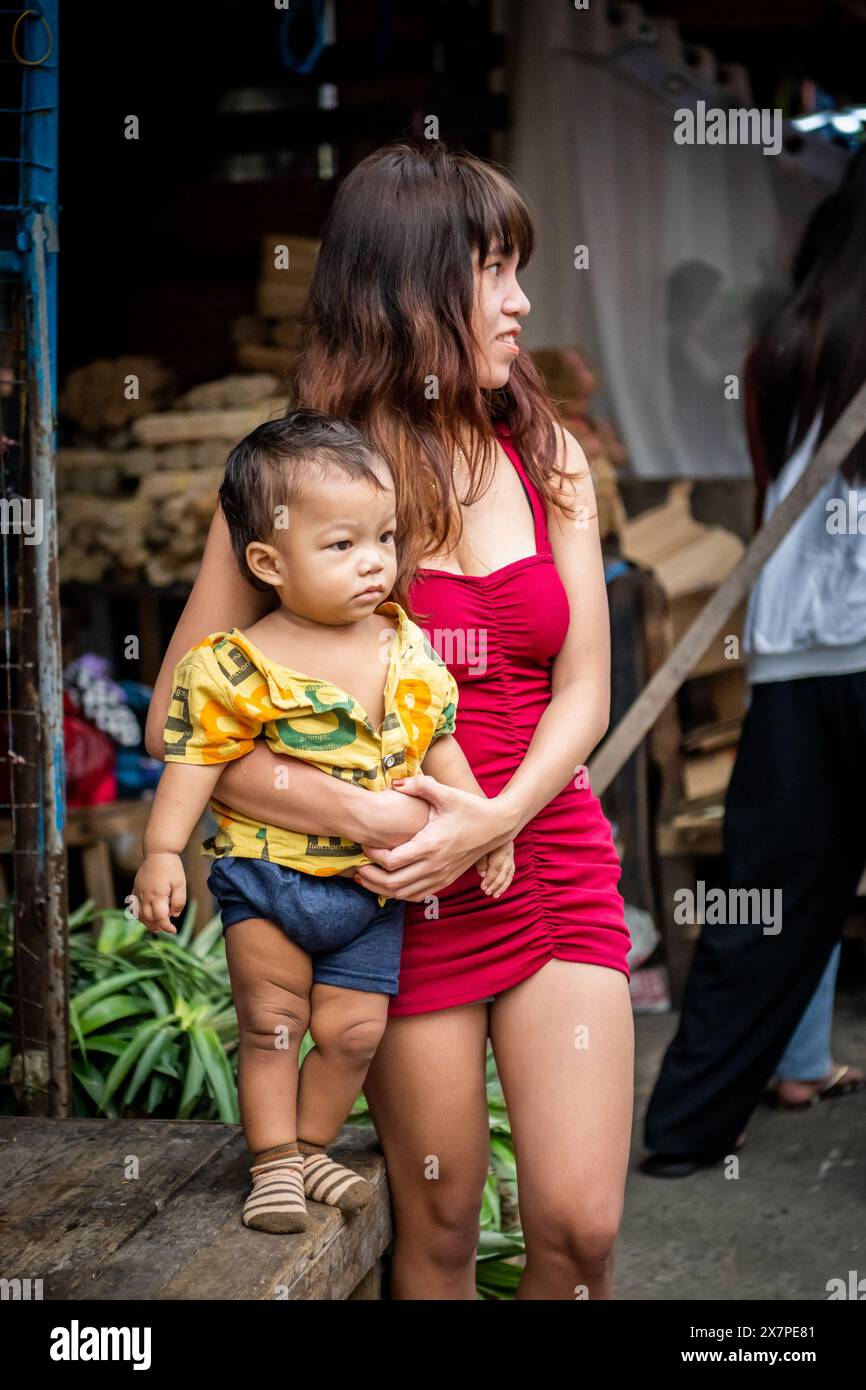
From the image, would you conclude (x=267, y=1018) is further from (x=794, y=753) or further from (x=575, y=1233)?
(x=794, y=753)

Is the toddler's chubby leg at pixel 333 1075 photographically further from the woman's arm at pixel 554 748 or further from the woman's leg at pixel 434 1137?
the woman's arm at pixel 554 748

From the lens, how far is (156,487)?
5.65 metres

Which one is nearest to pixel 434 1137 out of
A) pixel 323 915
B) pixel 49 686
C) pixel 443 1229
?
pixel 443 1229

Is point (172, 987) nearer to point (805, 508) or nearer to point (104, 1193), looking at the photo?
point (104, 1193)

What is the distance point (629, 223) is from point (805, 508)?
2.31 meters

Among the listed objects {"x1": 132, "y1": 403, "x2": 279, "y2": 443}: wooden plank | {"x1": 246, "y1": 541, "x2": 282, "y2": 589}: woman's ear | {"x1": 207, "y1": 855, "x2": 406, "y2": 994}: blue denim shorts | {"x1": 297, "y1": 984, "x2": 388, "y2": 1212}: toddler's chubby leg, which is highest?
{"x1": 132, "y1": 403, "x2": 279, "y2": 443}: wooden plank

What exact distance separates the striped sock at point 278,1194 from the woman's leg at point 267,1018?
2cm

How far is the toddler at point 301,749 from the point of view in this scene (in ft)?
7.45

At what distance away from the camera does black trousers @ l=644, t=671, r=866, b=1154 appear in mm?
3996

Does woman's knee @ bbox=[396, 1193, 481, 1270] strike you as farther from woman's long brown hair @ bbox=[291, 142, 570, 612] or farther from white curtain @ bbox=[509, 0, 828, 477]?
white curtain @ bbox=[509, 0, 828, 477]

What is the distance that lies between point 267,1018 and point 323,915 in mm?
187

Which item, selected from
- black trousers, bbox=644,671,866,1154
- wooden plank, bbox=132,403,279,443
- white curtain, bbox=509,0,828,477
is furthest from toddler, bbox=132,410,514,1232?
white curtain, bbox=509,0,828,477

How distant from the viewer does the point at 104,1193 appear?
258 cm
